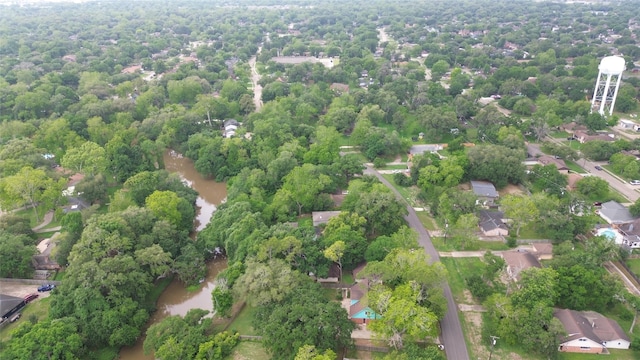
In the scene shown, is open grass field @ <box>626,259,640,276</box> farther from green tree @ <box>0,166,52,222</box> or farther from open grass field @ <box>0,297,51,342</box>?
green tree @ <box>0,166,52,222</box>

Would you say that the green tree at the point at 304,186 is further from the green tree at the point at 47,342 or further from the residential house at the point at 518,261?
the green tree at the point at 47,342

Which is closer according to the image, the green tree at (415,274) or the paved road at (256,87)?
the green tree at (415,274)

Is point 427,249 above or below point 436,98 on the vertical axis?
below

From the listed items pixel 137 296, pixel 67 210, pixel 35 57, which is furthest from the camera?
pixel 35 57

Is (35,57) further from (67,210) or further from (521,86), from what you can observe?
(521,86)

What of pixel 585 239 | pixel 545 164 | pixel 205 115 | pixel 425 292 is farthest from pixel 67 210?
pixel 545 164

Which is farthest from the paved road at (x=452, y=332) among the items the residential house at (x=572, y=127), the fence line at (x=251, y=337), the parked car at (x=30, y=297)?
the residential house at (x=572, y=127)

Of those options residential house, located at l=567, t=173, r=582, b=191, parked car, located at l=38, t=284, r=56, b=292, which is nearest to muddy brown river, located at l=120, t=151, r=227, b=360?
parked car, located at l=38, t=284, r=56, b=292
